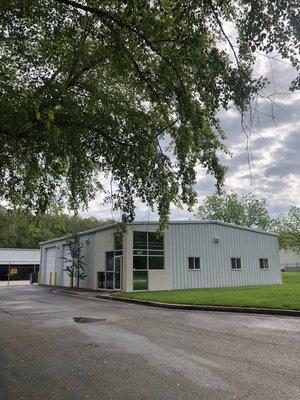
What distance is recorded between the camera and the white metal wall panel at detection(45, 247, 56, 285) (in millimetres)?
43444

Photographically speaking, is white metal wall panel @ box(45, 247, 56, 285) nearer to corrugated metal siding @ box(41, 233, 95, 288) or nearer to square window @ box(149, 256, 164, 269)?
corrugated metal siding @ box(41, 233, 95, 288)

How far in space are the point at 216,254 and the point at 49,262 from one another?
808 inches

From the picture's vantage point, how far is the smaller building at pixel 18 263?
2247 inches

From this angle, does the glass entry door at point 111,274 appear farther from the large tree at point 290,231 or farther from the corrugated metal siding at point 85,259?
the large tree at point 290,231

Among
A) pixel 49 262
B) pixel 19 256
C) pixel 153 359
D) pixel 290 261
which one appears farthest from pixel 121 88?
pixel 290 261

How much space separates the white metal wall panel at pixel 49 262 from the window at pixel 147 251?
56.2 feet

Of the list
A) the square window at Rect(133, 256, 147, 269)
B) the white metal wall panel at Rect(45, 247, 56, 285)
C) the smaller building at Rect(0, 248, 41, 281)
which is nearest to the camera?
the square window at Rect(133, 256, 147, 269)

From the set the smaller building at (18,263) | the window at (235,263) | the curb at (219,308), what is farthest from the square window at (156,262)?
the smaller building at (18,263)

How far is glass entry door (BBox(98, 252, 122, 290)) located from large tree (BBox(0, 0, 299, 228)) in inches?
629

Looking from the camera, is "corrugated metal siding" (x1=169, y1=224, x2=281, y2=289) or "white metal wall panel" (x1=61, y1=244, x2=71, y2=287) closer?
"corrugated metal siding" (x1=169, y1=224, x2=281, y2=289)

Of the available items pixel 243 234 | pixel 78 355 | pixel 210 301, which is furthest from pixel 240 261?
pixel 78 355

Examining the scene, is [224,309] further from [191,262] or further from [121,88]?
[191,262]

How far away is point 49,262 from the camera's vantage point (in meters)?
44.7

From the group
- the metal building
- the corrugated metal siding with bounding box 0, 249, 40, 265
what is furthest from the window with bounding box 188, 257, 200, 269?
the corrugated metal siding with bounding box 0, 249, 40, 265
